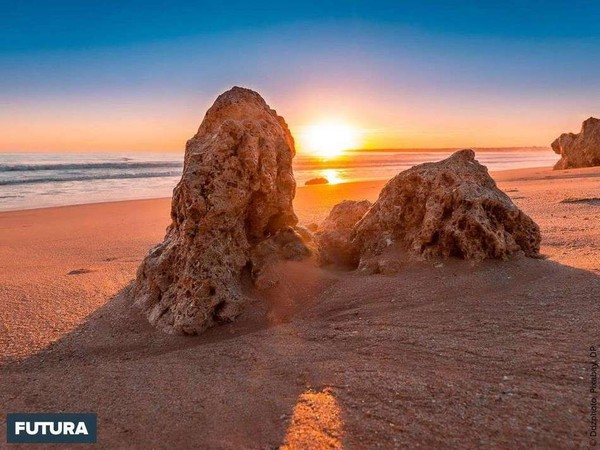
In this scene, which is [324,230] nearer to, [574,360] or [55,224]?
[574,360]

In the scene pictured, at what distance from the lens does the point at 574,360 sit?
3189 mm

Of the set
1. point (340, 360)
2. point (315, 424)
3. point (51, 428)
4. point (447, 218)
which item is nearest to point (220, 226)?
point (340, 360)

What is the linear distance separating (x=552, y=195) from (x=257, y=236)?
1039 centimetres

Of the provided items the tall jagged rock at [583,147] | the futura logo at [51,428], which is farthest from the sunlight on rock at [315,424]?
the tall jagged rock at [583,147]

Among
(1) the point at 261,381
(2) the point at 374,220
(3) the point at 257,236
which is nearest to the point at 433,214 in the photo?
(2) the point at 374,220

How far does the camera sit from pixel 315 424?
2.88 metres

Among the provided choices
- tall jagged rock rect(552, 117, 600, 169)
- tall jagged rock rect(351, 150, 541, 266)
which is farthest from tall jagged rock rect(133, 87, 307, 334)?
tall jagged rock rect(552, 117, 600, 169)

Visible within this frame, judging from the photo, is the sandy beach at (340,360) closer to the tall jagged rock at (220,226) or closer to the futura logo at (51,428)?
the futura logo at (51,428)

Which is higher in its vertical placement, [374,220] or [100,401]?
[374,220]

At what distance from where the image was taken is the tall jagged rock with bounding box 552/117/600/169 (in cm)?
2494

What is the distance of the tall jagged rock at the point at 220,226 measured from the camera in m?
4.47

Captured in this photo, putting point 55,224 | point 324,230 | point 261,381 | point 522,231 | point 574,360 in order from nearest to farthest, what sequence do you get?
point 574,360 < point 261,381 < point 522,231 < point 324,230 < point 55,224

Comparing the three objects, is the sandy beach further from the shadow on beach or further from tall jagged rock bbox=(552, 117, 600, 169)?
tall jagged rock bbox=(552, 117, 600, 169)

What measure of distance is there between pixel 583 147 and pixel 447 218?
2539 cm
